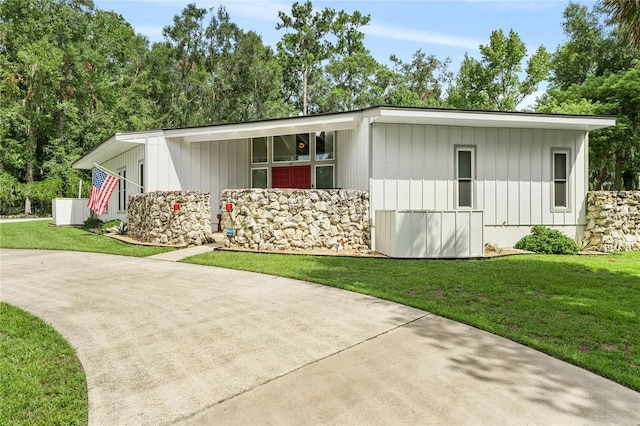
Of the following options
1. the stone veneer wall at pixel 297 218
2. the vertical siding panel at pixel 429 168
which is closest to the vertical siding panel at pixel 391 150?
the vertical siding panel at pixel 429 168

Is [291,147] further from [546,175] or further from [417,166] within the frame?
[546,175]

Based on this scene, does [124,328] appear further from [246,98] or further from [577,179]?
[246,98]

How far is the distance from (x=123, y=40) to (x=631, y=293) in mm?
40225

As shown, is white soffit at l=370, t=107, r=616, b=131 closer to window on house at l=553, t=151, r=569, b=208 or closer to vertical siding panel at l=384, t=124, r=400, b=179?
vertical siding panel at l=384, t=124, r=400, b=179

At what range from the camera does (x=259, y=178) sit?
14.1 metres

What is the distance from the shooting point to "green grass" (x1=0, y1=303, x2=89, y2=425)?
240 cm

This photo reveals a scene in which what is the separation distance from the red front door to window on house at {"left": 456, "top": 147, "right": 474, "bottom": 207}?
5.17 meters

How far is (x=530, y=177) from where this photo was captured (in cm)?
1030

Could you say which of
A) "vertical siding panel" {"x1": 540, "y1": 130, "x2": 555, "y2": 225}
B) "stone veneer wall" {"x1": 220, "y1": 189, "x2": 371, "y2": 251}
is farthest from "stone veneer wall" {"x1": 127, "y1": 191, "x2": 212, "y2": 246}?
"vertical siding panel" {"x1": 540, "y1": 130, "x2": 555, "y2": 225}

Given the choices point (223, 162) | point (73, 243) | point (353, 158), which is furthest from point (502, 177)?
point (73, 243)

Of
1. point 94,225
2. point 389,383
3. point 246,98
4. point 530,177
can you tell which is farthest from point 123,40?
point 389,383

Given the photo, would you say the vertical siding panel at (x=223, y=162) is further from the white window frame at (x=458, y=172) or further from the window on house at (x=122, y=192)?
the white window frame at (x=458, y=172)

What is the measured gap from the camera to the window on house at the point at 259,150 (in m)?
14.0

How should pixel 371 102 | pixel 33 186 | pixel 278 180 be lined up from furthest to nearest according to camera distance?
pixel 371 102 → pixel 33 186 → pixel 278 180
